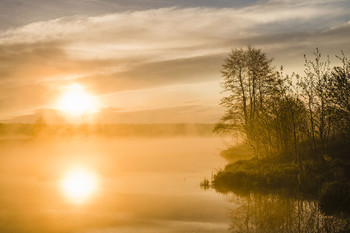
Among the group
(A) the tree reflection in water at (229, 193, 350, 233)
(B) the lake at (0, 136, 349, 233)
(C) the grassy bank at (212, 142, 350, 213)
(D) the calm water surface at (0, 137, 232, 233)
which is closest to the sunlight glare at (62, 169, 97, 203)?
(B) the lake at (0, 136, 349, 233)

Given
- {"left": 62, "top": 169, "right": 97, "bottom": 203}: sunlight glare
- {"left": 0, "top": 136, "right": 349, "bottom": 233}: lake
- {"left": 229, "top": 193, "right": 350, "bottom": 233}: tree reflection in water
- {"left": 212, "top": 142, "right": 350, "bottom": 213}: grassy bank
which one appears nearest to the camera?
{"left": 229, "top": 193, "right": 350, "bottom": 233}: tree reflection in water

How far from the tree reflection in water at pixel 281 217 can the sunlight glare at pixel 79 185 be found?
43.5ft

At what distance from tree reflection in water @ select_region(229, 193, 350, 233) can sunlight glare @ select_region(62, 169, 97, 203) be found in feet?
43.5

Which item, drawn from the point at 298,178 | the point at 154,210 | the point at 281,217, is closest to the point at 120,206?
the point at 154,210

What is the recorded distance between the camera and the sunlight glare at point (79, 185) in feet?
111

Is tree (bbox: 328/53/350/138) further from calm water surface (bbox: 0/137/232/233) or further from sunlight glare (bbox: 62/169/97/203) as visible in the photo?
sunlight glare (bbox: 62/169/97/203)

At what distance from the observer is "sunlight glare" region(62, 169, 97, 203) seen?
3378cm

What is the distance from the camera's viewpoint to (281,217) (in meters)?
23.7

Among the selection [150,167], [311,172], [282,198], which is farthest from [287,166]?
[150,167]

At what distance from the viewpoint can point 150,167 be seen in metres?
55.3

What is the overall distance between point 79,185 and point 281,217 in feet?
76.6

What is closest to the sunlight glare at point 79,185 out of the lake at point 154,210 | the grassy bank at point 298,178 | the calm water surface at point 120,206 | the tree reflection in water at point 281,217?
the lake at point 154,210

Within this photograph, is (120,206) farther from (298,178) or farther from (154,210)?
(298,178)

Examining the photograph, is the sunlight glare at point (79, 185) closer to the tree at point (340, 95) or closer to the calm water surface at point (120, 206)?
the calm water surface at point (120, 206)
